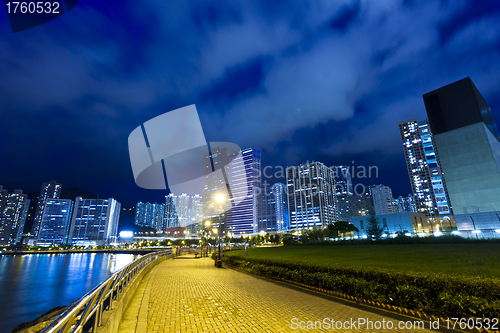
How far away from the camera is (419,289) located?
274 inches

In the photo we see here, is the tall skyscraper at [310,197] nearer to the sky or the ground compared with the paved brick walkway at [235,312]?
nearer to the sky

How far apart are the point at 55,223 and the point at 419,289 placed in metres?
172

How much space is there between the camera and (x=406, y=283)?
7.40 m

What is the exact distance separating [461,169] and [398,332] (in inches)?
2469

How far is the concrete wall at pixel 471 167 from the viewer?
4788 centimetres

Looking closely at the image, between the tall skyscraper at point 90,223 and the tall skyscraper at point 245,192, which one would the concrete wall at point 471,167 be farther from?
the tall skyscraper at point 90,223

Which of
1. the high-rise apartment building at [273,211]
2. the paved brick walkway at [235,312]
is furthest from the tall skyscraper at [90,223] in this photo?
the paved brick walkway at [235,312]

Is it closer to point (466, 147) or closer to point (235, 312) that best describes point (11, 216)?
point (235, 312)

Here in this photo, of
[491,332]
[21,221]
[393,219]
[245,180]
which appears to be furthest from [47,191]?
[491,332]

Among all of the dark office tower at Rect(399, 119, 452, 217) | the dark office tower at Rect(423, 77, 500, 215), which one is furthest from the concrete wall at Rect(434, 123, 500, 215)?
the dark office tower at Rect(399, 119, 452, 217)

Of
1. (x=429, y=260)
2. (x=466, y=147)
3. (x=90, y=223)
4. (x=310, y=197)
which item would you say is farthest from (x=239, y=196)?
(x=429, y=260)

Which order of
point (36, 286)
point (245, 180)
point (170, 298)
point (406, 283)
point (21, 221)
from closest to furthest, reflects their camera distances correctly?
point (406, 283) → point (170, 298) → point (36, 286) → point (21, 221) → point (245, 180)

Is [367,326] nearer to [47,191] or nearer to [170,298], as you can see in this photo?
[170,298]

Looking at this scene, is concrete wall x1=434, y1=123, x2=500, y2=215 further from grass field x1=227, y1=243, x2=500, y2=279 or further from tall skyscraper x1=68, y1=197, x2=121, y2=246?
tall skyscraper x1=68, y1=197, x2=121, y2=246
